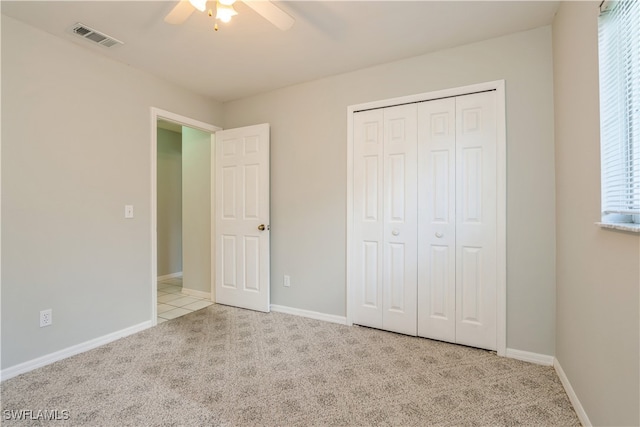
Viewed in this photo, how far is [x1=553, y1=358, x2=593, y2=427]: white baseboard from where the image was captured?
1.53m

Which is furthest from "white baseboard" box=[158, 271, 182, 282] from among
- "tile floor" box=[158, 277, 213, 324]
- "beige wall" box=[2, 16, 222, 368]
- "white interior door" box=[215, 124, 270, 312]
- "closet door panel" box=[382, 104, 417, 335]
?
"closet door panel" box=[382, 104, 417, 335]

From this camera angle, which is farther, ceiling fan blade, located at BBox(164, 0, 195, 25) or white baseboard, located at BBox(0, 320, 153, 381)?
white baseboard, located at BBox(0, 320, 153, 381)

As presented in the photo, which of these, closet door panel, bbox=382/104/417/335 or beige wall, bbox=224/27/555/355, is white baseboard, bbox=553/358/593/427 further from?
closet door panel, bbox=382/104/417/335

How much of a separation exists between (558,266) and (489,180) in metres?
0.76

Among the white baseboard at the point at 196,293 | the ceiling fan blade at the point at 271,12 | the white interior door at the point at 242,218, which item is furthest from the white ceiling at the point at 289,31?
the white baseboard at the point at 196,293

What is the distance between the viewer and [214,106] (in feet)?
11.8

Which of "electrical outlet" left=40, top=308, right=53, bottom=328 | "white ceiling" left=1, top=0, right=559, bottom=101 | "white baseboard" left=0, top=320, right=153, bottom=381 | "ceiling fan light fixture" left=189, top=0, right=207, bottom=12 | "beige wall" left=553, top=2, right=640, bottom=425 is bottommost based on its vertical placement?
"white baseboard" left=0, top=320, right=153, bottom=381

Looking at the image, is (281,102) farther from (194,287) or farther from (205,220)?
(194,287)

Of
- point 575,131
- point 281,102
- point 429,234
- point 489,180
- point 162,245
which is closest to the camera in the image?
point 575,131

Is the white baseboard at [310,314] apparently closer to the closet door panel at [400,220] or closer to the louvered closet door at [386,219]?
the louvered closet door at [386,219]

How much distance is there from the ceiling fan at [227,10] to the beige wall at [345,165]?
1.32 meters

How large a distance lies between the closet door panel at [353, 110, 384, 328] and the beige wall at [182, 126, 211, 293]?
6.78 ft

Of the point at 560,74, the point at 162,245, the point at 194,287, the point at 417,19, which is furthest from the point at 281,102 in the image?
the point at 162,245

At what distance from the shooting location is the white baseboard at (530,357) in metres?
2.14
